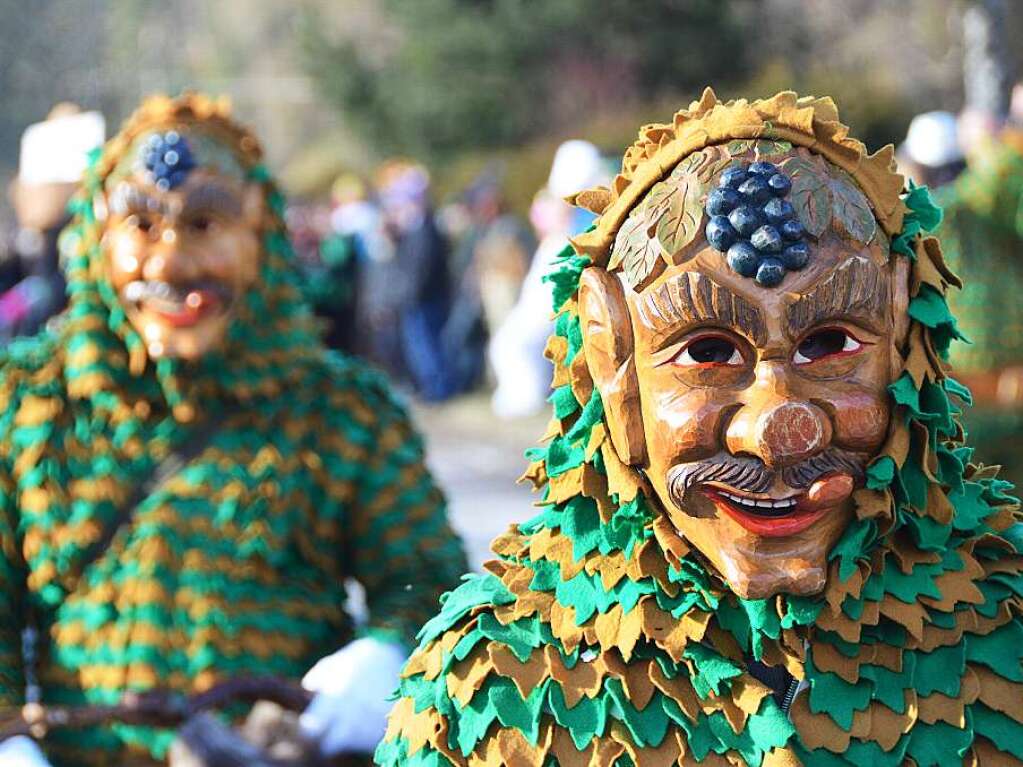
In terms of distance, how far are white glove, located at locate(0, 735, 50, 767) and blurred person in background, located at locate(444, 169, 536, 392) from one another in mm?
10835

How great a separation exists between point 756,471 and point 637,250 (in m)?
0.32

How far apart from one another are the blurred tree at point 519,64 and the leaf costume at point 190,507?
19.2 metres

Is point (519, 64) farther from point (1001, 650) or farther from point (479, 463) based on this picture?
point (1001, 650)

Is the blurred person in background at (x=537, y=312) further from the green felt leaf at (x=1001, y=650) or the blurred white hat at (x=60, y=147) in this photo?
the green felt leaf at (x=1001, y=650)

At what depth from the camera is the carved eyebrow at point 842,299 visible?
7.14ft

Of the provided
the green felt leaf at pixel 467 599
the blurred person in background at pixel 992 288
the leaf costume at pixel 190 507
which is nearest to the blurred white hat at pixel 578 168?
the blurred person in background at pixel 992 288

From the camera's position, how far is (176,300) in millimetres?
3828

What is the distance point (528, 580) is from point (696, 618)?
0.26 meters

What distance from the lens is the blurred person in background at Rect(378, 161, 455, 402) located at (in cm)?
1520

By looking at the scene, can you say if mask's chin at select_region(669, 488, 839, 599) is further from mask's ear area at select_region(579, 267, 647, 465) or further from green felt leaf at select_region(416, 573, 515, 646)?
green felt leaf at select_region(416, 573, 515, 646)

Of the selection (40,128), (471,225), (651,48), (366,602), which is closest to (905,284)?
(366,602)

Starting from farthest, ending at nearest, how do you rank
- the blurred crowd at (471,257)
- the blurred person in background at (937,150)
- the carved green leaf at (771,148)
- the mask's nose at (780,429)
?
the blurred person in background at (937,150) → the blurred crowd at (471,257) → the carved green leaf at (771,148) → the mask's nose at (780,429)

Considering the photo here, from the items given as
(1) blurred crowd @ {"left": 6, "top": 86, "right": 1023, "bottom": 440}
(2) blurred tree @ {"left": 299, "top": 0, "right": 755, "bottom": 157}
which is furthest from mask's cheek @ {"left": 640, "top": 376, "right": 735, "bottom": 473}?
(2) blurred tree @ {"left": 299, "top": 0, "right": 755, "bottom": 157}

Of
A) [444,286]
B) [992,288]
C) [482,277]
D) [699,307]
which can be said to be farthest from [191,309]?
[444,286]
